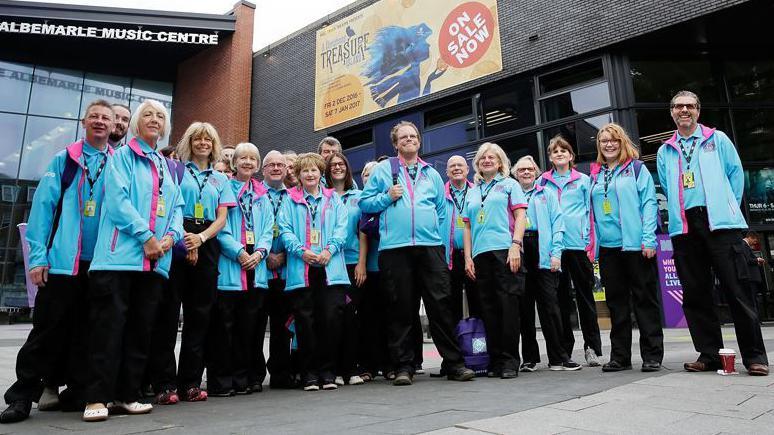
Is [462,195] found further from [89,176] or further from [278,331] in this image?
[89,176]

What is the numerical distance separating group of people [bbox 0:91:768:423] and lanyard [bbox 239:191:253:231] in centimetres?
2

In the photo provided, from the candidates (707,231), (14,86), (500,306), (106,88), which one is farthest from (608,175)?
(14,86)

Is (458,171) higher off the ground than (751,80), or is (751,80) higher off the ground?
(751,80)

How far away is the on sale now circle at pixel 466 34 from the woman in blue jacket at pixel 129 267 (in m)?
10.3

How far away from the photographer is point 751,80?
11.4m

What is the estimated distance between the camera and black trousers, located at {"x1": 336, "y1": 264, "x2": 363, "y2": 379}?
4355 millimetres

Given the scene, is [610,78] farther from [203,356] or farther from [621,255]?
[203,356]

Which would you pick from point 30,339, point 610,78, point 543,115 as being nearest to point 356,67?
point 543,115

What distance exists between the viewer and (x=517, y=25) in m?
11.9

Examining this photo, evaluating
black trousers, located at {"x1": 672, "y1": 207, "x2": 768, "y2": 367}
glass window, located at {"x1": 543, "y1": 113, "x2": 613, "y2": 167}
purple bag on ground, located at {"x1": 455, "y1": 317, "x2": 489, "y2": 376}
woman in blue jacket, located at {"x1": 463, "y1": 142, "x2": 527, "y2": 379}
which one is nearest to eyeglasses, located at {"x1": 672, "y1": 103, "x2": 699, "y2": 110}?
black trousers, located at {"x1": 672, "y1": 207, "x2": 768, "y2": 367}

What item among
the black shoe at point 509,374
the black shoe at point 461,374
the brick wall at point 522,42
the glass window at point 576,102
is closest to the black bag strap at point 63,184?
the black shoe at point 461,374

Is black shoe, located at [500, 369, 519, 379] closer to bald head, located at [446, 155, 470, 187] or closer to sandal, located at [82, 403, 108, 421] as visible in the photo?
bald head, located at [446, 155, 470, 187]

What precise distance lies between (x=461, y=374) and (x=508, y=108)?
9.12 metres

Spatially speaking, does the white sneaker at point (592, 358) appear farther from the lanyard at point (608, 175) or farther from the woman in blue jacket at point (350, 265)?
the woman in blue jacket at point (350, 265)
